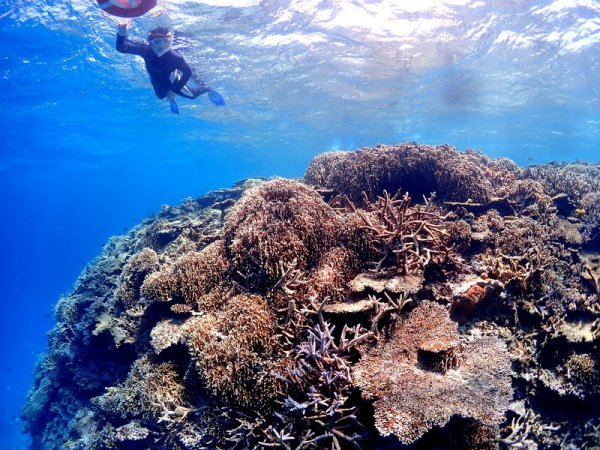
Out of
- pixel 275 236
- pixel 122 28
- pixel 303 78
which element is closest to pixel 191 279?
pixel 275 236

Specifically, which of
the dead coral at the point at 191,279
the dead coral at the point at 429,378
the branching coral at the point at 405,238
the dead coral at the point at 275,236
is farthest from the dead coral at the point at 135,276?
the dead coral at the point at 429,378

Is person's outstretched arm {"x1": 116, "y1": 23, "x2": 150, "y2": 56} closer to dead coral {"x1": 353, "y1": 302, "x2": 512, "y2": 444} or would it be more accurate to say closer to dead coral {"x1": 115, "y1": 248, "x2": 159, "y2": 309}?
dead coral {"x1": 115, "y1": 248, "x2": 159, "y2": 309}

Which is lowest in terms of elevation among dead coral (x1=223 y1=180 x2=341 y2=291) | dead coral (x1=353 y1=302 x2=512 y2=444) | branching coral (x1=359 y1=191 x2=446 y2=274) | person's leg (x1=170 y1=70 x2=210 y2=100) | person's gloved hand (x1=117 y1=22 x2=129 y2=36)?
dead coral (x1=353 y1=302 x2=512 y2=444)

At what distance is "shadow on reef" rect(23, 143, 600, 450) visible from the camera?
3.68 meters

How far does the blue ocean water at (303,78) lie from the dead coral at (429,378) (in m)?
11.7

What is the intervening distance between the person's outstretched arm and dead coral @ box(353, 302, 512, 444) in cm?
992

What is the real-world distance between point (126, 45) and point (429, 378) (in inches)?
438

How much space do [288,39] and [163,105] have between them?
1617 centimetres

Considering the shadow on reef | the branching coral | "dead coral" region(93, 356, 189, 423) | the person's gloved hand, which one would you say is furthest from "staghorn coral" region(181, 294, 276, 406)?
the person's gloved hand

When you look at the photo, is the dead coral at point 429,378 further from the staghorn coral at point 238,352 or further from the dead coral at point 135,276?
the dead coral at point 135,276

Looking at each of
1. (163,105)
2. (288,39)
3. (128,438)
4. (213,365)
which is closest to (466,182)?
(213,365)

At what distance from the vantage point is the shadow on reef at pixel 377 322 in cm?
368

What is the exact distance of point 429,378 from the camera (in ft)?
11.7

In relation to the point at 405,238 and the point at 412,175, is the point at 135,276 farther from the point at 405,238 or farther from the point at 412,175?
the point at 412,175
